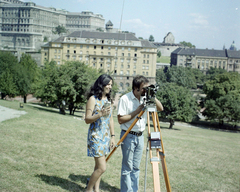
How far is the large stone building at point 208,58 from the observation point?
319 ft

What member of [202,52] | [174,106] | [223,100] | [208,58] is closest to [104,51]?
[223,100]

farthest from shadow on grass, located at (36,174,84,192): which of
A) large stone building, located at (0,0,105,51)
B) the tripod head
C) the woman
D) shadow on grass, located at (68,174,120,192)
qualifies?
large stone building, located at (0,0,105,51)

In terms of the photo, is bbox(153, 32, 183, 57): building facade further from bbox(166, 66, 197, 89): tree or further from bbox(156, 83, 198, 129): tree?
bbox(156, 83, 198, 129): tree

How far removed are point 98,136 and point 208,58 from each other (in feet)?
338

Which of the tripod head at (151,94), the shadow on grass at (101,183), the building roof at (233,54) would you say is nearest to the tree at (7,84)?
the shadow on grass at (101,183)

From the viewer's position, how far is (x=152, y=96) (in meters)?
3.24

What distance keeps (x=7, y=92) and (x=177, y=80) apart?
51.9 metres

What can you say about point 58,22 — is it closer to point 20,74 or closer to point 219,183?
point 20,74

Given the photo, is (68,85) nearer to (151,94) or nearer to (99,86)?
(99,86)

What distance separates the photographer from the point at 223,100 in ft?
122

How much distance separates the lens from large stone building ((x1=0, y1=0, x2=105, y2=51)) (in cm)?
7906

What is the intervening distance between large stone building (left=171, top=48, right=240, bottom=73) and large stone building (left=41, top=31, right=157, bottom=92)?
95.3 ft

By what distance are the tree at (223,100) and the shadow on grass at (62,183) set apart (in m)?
34.7

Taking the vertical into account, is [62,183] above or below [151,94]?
below
